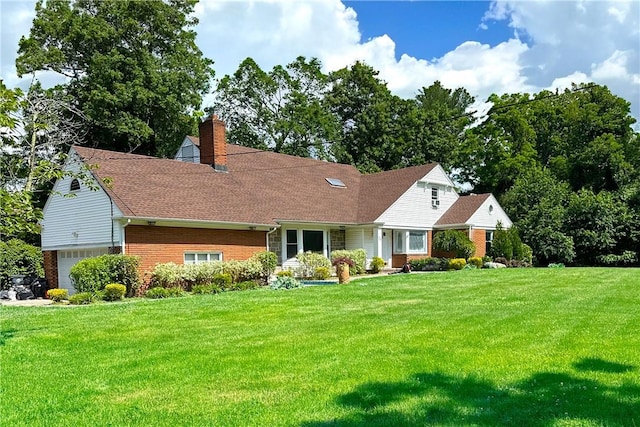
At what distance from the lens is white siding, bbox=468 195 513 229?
29.4 m

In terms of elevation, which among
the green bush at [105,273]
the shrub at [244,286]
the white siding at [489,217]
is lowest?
the shrub at [244,286]

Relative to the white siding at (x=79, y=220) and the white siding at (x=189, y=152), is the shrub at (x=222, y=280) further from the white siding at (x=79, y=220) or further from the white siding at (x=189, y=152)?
the white siding at (x=189, y=152)

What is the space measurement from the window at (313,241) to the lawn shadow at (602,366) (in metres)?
19.2

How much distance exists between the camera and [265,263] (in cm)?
→ 2041

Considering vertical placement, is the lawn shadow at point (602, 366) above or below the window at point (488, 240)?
below

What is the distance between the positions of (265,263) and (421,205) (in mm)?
12304

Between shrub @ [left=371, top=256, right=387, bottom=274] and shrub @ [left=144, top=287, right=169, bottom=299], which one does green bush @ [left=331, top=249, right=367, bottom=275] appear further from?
shrub @ [left=144, top=287, right=169, bottom=299]

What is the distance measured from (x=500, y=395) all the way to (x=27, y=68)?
3313 centimetres

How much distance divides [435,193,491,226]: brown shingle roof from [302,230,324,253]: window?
8.30 meters

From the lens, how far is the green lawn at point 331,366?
14.8 feet

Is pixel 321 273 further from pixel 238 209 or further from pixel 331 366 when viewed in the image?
pixel 331 366

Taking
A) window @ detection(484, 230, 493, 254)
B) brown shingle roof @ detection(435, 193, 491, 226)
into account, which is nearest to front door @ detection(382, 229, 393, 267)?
brown shingle roof @ detection(435, 193, 491, 226)

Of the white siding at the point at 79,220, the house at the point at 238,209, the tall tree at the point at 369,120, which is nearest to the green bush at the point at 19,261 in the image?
the house at the point at 238,209

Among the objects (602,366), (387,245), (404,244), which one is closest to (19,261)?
(387,245)
